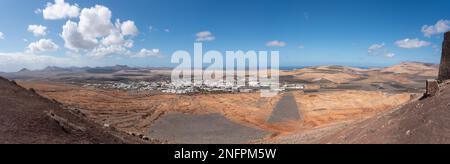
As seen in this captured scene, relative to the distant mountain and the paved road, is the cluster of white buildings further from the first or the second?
the distant mountain

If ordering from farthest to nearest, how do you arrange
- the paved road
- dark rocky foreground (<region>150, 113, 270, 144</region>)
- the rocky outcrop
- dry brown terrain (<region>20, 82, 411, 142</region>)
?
→ the paved road
dry brown terrain (<region>20, 82, 411, 142</region>)
dark rocky foreground (<region>150, 113, 270, 144</region>)
the rocky outcrop

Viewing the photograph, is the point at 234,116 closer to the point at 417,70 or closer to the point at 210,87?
the point at 210,87

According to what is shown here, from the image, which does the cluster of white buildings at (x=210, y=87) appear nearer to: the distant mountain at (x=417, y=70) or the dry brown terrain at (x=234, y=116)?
the dry brown terrain at (x=234, y=116)

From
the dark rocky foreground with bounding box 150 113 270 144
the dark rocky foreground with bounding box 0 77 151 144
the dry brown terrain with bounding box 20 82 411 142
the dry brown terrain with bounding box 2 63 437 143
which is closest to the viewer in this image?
the dark rocky foreground with bounding box 0 77 151 144

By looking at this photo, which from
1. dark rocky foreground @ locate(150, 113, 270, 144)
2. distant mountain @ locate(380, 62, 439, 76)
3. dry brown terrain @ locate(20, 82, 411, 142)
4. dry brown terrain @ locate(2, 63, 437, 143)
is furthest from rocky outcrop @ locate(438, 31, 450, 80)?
distant mountain @ locate(380, 62, 439, 76)

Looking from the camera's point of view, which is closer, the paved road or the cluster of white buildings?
the paved road
